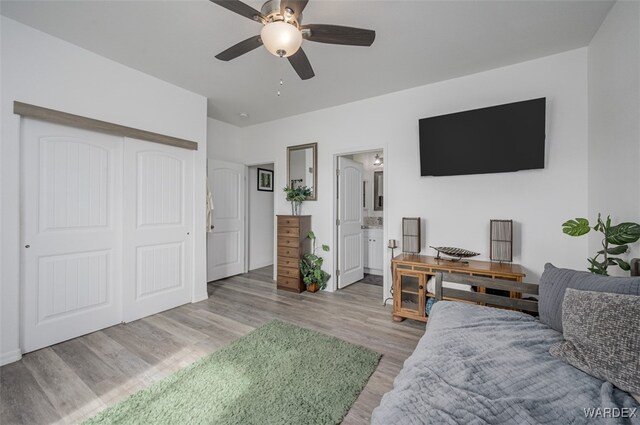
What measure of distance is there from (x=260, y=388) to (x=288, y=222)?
2.31m

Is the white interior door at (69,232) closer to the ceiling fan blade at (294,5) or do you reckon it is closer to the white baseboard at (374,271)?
the ceiling fan blade at (294,5)

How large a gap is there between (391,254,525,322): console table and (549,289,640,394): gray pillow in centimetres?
114

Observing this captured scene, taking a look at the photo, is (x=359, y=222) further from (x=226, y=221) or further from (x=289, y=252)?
(x=226, y=221)

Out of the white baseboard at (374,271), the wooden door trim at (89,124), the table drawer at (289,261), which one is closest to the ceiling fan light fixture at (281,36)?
the wooden door trim at (89,124)

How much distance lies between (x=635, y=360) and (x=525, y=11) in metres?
2.28

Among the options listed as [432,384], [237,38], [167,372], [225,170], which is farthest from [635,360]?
[225,170]

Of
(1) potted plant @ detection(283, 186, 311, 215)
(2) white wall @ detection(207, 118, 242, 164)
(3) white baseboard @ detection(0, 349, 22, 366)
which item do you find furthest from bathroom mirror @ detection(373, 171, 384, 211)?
(3) white baseboard @ detection(0, 349, 22, 366)

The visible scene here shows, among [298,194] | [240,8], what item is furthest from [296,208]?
[240,8]

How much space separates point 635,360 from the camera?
0.96 meters

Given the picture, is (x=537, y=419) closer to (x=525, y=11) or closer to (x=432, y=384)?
(x=432, y=384)

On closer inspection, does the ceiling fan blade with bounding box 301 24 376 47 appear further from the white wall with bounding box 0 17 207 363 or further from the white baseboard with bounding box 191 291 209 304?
the white baseboard with bounding box 191 291 209 304

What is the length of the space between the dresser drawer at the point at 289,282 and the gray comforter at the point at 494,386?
2.50 m

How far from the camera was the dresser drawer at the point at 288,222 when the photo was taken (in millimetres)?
3691

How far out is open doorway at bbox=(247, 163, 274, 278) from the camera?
484 cm
